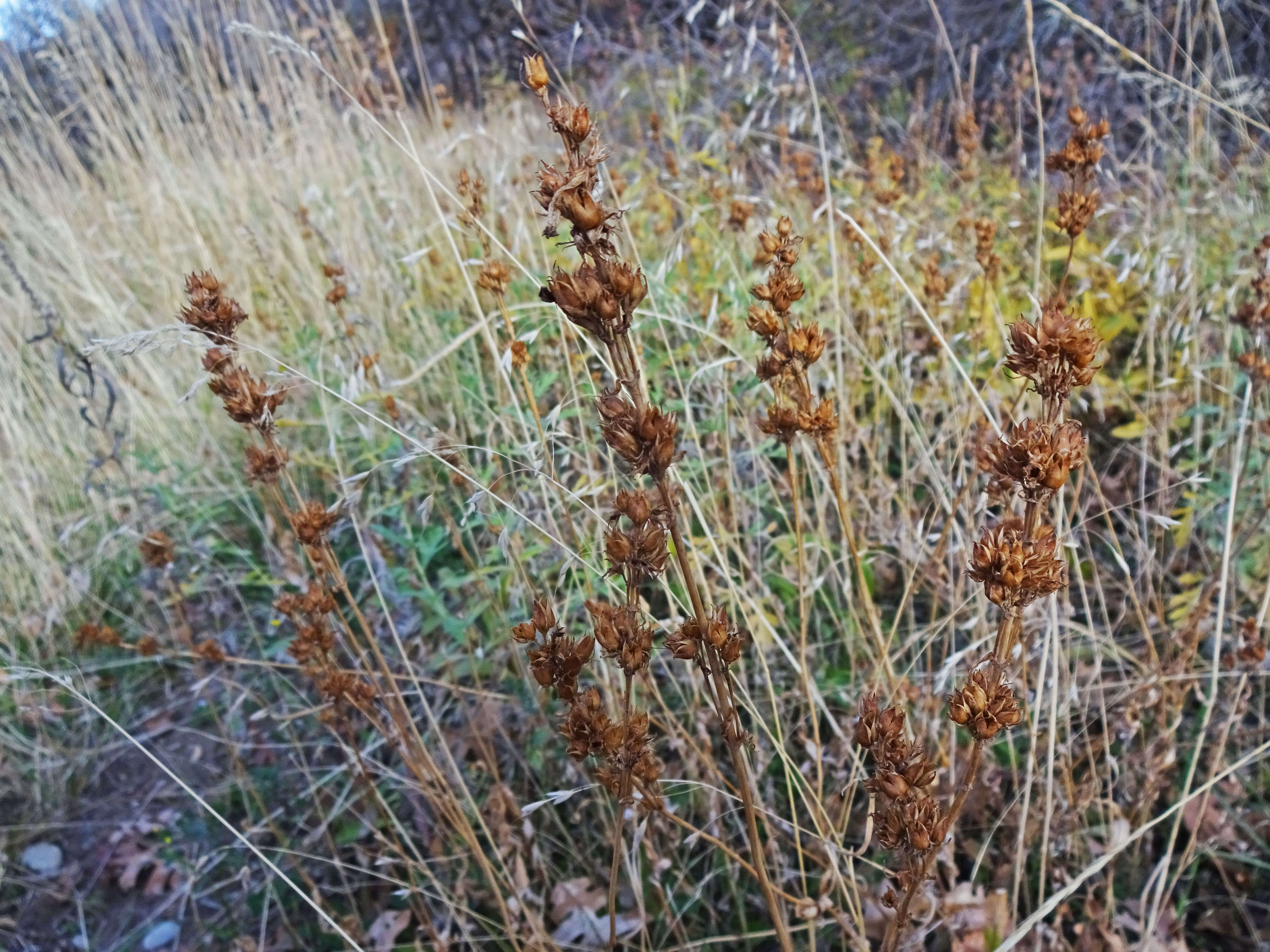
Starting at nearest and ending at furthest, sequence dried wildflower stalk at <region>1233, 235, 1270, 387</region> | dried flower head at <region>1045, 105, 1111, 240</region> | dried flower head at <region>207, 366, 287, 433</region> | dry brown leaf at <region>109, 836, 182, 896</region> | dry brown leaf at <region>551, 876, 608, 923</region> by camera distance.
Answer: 1. dried flower head at <region>207, 366, 287, 433</region>
2. dried flower head at <region>1045, 105, 1111, 240</region>
3. dried wildflower stalk at <region>1233, 235, 1270, 387</region>
4. dry brown leaf at <region>551, 876, 608, 923</region>
5. dry brown leaf at <region>109, 836, 182, 896</region>

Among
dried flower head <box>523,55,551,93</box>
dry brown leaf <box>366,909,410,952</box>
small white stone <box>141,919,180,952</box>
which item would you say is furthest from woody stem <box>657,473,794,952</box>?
small white stone <box>141,919,180,952</box>

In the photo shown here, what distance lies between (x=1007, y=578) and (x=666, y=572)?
0.86 m

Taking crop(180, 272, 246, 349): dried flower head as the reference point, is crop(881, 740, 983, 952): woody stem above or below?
below

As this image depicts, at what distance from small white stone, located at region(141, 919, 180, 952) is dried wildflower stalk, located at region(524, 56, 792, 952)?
1557mm

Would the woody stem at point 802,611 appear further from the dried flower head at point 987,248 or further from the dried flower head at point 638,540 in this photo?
the dried flower head at point 987,248

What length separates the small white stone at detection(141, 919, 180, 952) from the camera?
1.67 m

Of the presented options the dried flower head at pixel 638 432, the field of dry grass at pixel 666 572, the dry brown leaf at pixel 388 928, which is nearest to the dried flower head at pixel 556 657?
the field of dry grass at pixel 666 572

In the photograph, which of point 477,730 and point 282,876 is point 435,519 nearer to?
point 477,730

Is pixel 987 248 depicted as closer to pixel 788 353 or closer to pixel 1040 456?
pixel 788 353

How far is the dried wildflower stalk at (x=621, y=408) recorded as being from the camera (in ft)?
1.75

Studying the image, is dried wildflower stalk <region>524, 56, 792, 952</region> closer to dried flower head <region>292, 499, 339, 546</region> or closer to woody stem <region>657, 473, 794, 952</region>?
woody stem <region>657, 473, 794, 952</region>

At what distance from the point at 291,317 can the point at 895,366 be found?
81.3 inches

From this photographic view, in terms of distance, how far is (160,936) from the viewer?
5.52ft

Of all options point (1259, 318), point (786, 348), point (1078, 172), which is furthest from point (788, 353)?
point (1259, 318)
